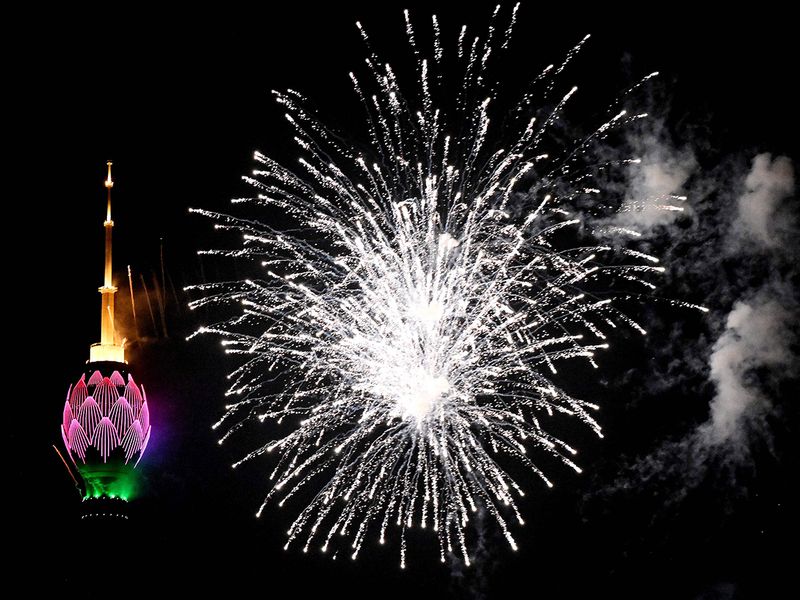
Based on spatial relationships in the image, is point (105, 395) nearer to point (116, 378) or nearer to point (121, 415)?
point (116, 378)

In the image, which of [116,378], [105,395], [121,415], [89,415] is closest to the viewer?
[105,395]

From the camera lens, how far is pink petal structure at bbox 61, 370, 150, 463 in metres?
63.9

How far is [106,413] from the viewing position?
211 feet

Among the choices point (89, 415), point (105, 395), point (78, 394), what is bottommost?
point (89, 415)

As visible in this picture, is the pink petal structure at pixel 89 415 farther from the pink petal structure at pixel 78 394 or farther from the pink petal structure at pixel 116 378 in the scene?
the pink petal structure at pixel 116 378

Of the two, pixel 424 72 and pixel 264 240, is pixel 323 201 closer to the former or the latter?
pixel 264 240

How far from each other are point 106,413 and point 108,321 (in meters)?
6.61

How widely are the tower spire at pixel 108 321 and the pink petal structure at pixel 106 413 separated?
6.77 feet

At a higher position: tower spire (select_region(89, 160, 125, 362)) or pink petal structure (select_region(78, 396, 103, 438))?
tower spire (select_region(89, 160, 125, 362))

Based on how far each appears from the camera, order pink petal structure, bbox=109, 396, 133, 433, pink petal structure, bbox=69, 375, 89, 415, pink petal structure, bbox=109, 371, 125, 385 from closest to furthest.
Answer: pink petal structure, bbox=69, 375, 89, 415, pink petal structure, bbox=109, 396, 133, 433, pink petal structure, bbox=109, 371, 125, 385

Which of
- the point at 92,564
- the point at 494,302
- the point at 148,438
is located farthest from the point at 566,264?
the point at 92,564

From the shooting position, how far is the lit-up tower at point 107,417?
64.1m

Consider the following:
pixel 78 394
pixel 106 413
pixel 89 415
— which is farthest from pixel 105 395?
pixel 78 394

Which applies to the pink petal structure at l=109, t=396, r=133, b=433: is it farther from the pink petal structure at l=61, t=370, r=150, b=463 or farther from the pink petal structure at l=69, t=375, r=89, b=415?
the pink petal structure at l=69, t=375, r=89, b=415
